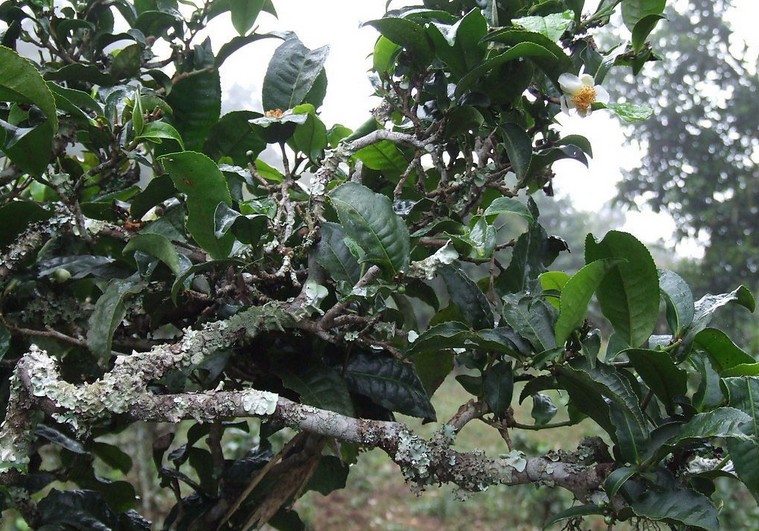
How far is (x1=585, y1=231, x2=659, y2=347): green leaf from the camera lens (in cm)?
48

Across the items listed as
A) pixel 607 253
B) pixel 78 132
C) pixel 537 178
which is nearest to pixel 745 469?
pixel 607 253

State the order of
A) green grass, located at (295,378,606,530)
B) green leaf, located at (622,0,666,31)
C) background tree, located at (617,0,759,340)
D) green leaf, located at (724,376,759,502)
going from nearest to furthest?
green leaf, located at (724,376,759,502), green leaf, located at (622,0,666,31), green grass, located at (295,378,606,530), background tree, located at (617,0,759,340)

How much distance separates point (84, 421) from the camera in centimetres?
Result: 49

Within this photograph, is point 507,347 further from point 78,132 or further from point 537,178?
point 78,132

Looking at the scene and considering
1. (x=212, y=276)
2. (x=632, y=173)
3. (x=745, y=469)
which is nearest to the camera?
(x=745, y=469)

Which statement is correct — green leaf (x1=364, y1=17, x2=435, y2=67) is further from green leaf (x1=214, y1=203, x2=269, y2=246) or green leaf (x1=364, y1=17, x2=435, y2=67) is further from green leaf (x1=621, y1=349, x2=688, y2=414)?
green leaf (x1=621, y1=349, x2=688, y2=414)

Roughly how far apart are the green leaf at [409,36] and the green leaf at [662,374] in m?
0.33

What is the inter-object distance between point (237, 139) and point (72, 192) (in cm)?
18

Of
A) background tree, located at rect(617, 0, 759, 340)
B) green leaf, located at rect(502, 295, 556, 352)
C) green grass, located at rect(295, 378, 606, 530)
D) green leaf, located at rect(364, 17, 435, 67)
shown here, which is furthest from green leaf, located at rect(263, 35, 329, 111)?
background tree, located at rect(617, 0, 759, 340)

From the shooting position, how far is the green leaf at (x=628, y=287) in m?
0.48

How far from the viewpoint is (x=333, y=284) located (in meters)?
0.62

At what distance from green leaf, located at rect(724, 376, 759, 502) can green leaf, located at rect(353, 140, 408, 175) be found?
40cm

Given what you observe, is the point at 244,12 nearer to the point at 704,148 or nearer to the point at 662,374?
the point at 662,374

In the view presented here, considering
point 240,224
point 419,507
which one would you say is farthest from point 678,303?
point 419,507
